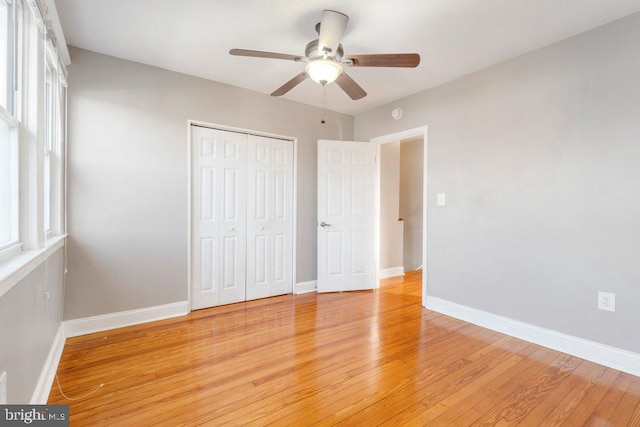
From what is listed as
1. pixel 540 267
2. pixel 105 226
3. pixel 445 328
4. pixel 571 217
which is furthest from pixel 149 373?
pixel 571 217

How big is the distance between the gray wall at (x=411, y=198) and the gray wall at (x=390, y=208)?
1.62 feet

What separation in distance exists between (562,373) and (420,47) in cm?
269

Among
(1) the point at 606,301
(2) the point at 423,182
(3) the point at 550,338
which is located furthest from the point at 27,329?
(2) the point at 423,182

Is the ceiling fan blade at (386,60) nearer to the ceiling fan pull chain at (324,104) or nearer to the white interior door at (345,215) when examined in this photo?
the ceiling fan pull chain at (324,104)

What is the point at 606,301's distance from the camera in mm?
2168

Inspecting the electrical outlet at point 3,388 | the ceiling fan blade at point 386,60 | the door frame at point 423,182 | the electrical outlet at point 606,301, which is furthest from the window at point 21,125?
the electrical outlet at point 606,301

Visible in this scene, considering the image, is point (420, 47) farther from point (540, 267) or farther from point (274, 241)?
point (274, 241)

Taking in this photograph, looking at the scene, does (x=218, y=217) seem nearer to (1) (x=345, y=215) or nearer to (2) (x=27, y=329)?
(1) (x=345, y=215)

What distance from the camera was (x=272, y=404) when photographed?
170cm

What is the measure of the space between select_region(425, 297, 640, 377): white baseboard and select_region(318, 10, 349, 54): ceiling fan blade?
272 centimetres

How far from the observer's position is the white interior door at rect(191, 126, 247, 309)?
320cm

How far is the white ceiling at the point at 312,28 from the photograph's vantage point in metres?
2.00

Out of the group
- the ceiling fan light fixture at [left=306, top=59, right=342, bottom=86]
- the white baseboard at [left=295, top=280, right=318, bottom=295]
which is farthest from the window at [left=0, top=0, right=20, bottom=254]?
the white baseboard at [left=295, top=280, right=318, bottom=295]

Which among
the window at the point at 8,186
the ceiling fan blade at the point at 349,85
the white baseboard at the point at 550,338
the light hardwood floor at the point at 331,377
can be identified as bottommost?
the light hardwood floor at the point at 331,377
